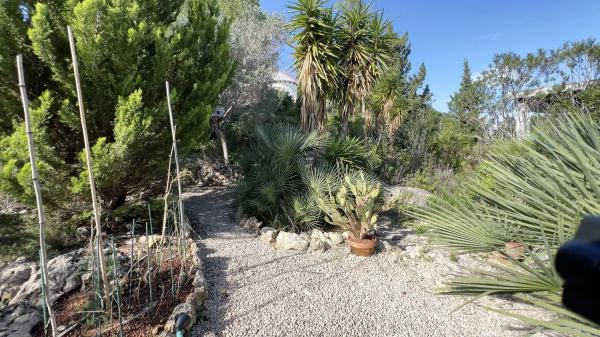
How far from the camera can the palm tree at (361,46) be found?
782 cm

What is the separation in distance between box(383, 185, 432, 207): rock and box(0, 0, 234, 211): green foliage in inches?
159

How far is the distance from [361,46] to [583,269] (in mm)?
8058

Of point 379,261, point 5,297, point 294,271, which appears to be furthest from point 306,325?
point 5,297

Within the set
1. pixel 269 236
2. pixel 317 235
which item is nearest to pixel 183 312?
pixel 269 236

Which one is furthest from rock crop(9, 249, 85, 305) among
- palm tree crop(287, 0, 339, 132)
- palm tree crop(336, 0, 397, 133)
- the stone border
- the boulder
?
palm tree crop(336, 0, 397, 133)

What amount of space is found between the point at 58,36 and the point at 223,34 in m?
2.79

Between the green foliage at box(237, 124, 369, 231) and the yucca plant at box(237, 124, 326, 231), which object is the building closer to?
the green foliage at box(237, 124, 369, 231)

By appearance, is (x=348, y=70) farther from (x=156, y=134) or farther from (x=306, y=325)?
(x=306, y=325)

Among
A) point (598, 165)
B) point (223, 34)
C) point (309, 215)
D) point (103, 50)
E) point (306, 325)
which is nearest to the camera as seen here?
point (598, 165)

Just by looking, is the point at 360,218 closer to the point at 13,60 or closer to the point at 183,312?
the point at 183,312

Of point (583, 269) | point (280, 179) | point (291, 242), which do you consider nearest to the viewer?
point (583, 269)

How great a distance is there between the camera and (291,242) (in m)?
5.05

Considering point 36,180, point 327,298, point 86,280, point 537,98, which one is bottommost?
point 327,298

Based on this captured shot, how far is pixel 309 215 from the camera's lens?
5.73 metres
